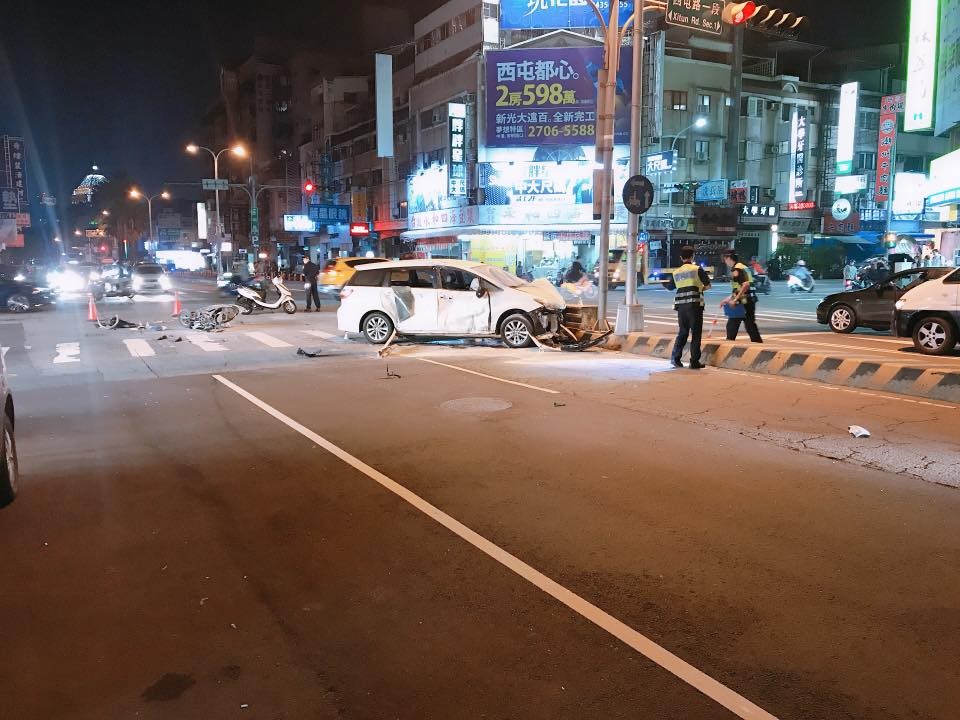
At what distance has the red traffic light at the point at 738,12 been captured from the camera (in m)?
13.4

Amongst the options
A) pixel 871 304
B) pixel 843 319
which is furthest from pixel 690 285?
pixel 843 319

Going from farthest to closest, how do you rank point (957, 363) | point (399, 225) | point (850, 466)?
point (399, 225), point (957, 363), point (850, 466)

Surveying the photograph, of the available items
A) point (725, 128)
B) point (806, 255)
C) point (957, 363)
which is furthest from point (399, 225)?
point (957, 363)

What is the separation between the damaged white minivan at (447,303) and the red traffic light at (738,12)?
5812 mm

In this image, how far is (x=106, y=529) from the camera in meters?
5.45

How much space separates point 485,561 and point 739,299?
33.9ft

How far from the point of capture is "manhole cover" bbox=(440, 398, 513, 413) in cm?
937

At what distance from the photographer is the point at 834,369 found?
11.3 metres

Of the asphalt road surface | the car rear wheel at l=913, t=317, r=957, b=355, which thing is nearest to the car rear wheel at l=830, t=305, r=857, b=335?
the car rear wheel at l=913, t=317, r=957, b=355

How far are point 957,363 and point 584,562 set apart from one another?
385 inches

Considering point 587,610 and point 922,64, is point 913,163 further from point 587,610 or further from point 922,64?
point 587,610

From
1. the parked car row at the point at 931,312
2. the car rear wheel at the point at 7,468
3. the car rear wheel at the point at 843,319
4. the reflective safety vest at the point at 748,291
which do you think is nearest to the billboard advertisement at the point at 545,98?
the car rear wheel at the point at 843,319

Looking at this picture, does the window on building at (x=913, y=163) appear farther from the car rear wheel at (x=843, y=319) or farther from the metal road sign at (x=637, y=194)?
the metal road sign at (x=637, y=194)

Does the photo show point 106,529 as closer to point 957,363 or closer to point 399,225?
point 957,363
